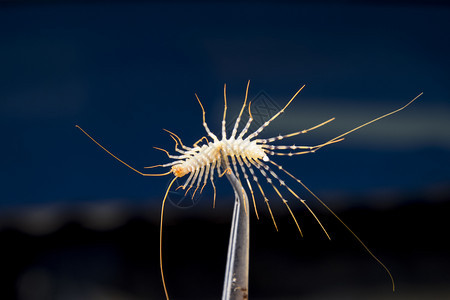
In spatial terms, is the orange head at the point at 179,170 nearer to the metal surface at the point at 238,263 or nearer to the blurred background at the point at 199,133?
the metal surface at the point at 238,263

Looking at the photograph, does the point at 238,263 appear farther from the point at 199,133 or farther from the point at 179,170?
the point at 199,133

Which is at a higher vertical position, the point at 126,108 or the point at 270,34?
the point at 270,34

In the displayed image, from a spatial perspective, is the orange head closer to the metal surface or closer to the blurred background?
the metal surface

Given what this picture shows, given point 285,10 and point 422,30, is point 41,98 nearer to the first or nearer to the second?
point 285,10

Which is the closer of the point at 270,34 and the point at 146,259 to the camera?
the point at 270,34

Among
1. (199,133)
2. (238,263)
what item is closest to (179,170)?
(238,263)

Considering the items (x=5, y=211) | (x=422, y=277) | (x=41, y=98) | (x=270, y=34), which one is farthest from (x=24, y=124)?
(x=422, y=277)
